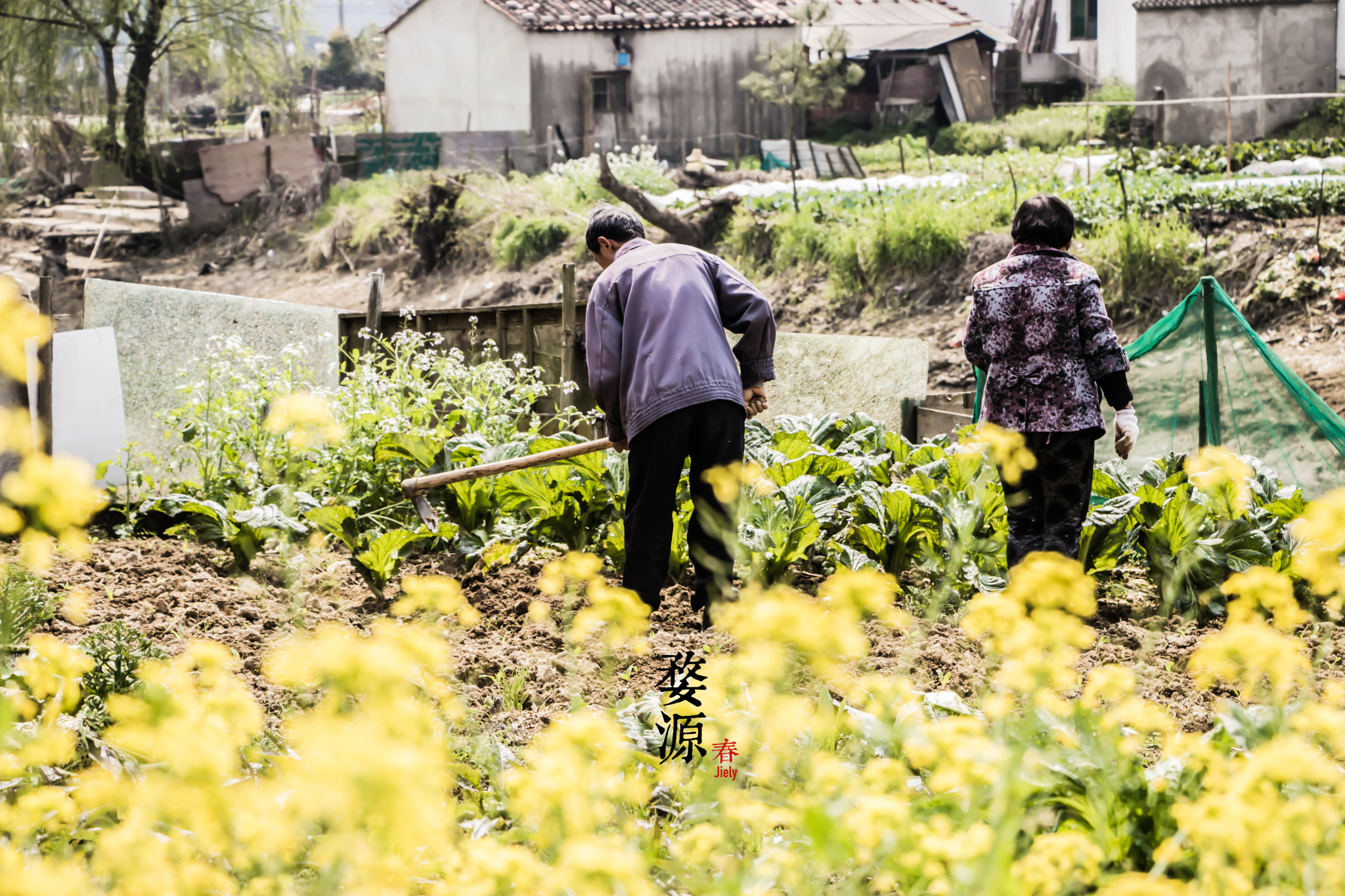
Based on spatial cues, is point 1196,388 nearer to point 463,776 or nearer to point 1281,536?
point 1281,536

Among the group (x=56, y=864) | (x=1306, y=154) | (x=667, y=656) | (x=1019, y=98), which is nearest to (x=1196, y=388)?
(x=667, y=656)

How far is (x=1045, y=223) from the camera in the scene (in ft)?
12.4

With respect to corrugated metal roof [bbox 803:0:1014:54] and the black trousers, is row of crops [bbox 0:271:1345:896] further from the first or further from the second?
corrugated metal roof [bbox 803:0:1014:54]

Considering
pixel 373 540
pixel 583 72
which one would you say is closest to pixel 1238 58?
pixel 583 72

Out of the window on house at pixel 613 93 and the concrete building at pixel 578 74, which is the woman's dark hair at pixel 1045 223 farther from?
the window on house at pixel 613 93

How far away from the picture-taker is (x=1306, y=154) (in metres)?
14.3

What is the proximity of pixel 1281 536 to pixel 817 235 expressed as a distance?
29.4 feet

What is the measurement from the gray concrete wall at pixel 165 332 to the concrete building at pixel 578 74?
1513 centimetres

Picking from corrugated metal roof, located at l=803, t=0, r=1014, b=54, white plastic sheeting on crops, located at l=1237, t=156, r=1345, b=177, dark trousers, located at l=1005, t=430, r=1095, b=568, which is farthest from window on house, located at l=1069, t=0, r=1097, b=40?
dark trousers, located at l=1005, t=430, r=1095, b=568

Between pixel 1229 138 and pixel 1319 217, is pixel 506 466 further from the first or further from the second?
pixel 1229 138

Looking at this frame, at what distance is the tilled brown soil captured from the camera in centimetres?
330

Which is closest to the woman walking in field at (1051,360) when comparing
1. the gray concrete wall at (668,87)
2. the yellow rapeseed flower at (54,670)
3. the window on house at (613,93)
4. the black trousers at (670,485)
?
the black trousers at (670,485)

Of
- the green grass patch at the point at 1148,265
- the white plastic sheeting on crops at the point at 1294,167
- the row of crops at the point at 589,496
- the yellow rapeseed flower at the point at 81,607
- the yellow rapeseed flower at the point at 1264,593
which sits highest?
the white plastic sheeting on crops at the point at 1294,167

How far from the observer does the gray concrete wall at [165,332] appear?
640cm
